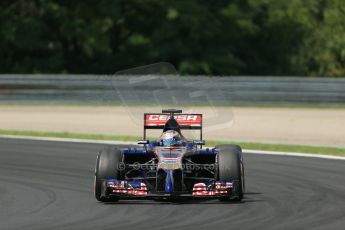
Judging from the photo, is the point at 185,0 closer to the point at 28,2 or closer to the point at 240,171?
the point at 28,2

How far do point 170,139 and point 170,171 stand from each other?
0.62 m

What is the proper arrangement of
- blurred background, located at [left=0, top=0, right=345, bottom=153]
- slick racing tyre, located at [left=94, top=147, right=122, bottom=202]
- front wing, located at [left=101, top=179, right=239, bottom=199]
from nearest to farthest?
front wing, located at [left=101, top=179, right=239, bottom=199] < slick racing tyre, located at [left=94, top=147, right=122, bottom=202] < blurred background, located at [left=0, top=0, right=345, bottom=153]

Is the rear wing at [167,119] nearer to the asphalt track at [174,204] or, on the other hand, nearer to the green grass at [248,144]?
the asphalt track at [174,204]

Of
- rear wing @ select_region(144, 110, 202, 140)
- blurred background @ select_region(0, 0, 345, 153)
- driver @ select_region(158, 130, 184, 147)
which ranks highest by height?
blurred background @ select_region(0, 0, 345, 153)

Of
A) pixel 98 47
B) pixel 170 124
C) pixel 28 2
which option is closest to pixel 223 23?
pixel 98 47

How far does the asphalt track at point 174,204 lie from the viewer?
36.1 feet

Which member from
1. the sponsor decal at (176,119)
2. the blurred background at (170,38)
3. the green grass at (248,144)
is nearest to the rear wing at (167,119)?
the sponsor decal at (176,119)

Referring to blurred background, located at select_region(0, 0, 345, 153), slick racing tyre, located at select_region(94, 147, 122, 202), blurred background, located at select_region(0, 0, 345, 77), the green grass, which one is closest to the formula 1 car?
slick racing tyre, located at select_region(94, 147, 122, 202)

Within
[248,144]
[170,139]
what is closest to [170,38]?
[248,144]

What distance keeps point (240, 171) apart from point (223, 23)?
30.8 meters

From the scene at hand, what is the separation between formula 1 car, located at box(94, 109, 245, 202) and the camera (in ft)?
41.3

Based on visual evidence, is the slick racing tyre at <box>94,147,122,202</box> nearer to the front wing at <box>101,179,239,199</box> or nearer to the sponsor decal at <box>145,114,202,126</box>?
the front wing at <box>101,179,239,199</box>

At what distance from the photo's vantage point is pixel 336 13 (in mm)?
47125

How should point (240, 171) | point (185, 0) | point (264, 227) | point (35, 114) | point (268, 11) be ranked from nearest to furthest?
1. point (264, 227)
2. point (240, 171)
3. point (35, 114)
4. point (185, 0)
5. point (268, 11)
